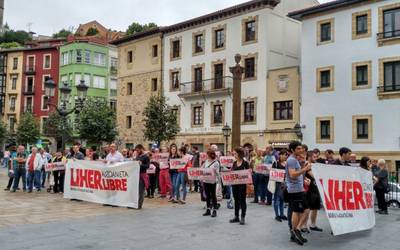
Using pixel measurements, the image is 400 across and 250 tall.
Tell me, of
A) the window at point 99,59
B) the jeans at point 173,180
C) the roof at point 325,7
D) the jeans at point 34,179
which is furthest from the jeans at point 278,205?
the window at point 99,59

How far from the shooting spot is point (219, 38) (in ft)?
132

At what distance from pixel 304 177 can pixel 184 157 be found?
5.45 metres

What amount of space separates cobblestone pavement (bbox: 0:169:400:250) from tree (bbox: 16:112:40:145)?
46.4 meters

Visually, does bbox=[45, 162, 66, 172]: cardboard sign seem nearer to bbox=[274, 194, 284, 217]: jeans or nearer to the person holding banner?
the person holding banner

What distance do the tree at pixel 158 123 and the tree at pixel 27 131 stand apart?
25853 mm

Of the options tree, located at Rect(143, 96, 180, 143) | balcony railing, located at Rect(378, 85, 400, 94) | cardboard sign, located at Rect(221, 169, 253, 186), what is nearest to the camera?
cardboard sign, located at Rect(221, 169, 253, 186)

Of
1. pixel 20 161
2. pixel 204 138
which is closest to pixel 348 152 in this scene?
pixel 20 161

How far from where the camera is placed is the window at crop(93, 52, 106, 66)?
63.7 meters

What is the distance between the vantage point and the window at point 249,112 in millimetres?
37094

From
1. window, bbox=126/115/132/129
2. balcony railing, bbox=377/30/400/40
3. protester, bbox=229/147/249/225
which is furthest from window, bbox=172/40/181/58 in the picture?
protester, bbox=229/147/249/225

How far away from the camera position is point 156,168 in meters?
16.6

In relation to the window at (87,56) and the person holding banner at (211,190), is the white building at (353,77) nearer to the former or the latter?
the person holding banner at (211,190)

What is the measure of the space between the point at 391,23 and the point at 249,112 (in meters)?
12.3

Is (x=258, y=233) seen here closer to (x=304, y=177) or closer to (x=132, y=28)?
(x=304, y=177)
